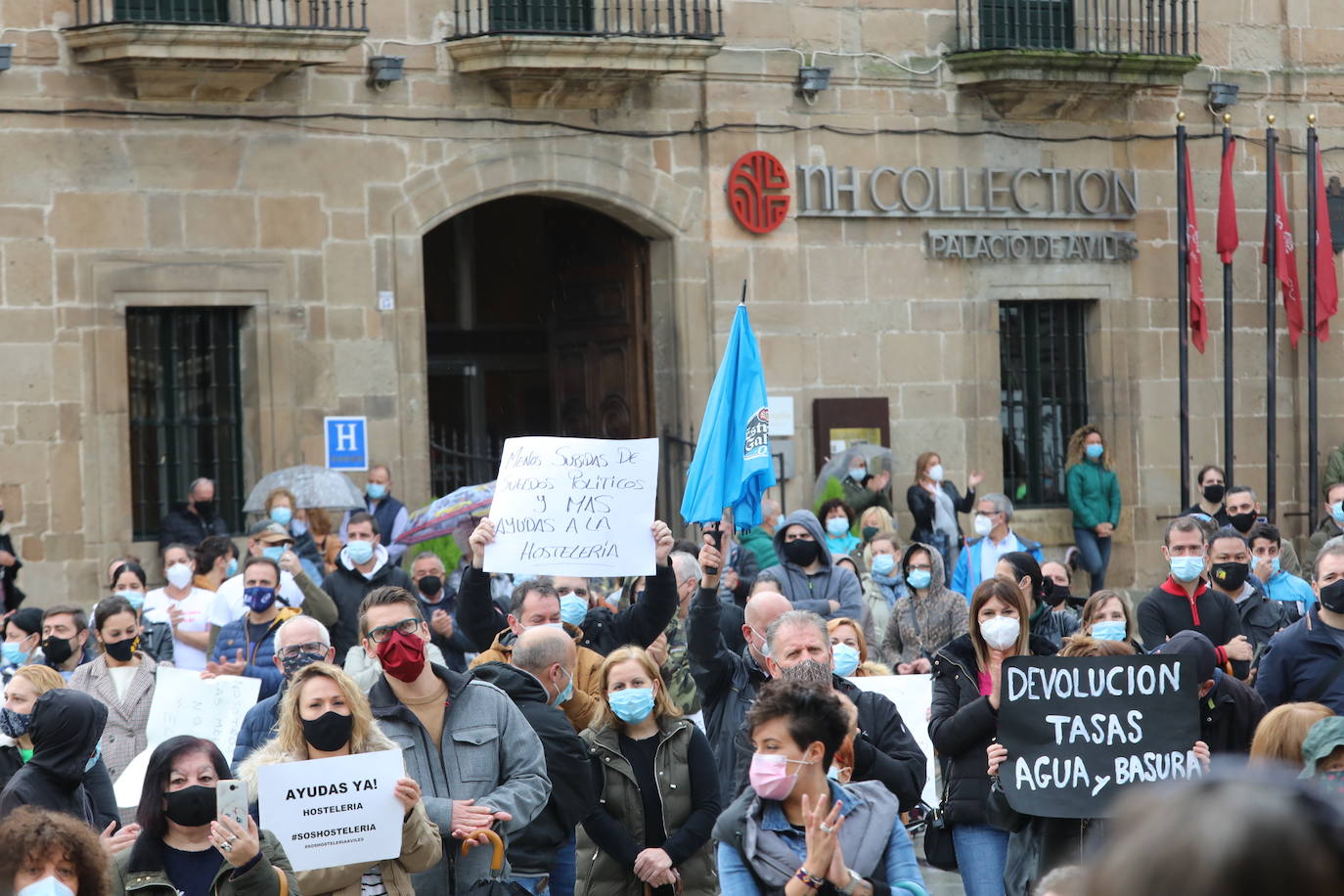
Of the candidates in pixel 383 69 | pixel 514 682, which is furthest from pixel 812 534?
pixel 383 69

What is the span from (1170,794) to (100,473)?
49.4ft

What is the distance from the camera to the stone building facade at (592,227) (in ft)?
52.9

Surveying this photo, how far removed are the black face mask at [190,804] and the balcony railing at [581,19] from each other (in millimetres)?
12226

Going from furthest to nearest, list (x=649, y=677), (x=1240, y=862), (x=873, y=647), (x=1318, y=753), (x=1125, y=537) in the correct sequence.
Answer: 1. (x=1125, y=537)
2. (x=873, y=647)
3. (x=649, y=677)
4. (x=1318, y=753)
5. (x=1240, y=862)

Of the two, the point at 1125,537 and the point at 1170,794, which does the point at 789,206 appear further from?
the point at 1170,794

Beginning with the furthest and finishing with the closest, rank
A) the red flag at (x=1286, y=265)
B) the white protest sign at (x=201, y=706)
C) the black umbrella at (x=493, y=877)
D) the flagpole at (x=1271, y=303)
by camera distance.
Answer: the red flag at (x=1286, y=265) → the flagpole at (x=1271, y=303) → the white protest sign at (x=201, y=706) → the black umbrella at (x=493, y=877)

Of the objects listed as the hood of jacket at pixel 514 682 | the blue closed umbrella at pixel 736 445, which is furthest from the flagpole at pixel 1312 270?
the hood of jacket at pixel 514 682

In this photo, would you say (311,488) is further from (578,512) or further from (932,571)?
(578,512)

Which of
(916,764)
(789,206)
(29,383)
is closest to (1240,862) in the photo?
(916,764)

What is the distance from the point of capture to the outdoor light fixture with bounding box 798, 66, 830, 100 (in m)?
Answer: 18.9

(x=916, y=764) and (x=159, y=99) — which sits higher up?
(x=159, y=99)

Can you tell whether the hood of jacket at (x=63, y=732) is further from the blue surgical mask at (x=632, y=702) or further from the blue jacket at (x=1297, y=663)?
the blue jacket at (x=1297, y=663)

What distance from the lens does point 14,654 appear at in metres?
10.8

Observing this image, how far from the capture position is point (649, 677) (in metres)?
7.25
